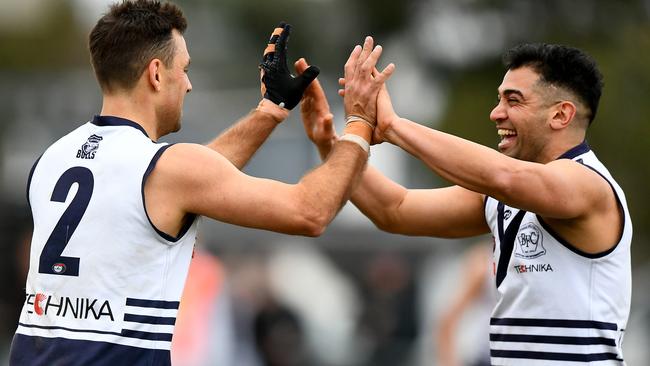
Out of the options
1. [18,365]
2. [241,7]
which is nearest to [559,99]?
[18,365]

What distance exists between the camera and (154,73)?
6.50 metres

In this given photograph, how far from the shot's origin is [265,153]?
19.4 metres

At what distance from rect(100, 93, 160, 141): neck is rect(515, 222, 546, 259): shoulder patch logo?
2136 millimetres

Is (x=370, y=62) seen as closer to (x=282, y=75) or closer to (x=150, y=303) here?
(x=282, y=75)

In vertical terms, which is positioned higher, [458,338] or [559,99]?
[559,99]

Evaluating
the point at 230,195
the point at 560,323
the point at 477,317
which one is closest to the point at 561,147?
the point at 560,323

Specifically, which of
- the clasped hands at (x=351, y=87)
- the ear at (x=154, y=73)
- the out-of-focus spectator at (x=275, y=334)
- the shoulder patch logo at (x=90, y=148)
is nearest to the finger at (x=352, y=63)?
the clasped hands at (x=351, y=87)

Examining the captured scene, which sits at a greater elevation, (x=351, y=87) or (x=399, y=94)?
(x=399, y=94)

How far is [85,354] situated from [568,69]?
10.3 ft

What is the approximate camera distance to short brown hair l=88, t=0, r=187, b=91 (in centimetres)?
648

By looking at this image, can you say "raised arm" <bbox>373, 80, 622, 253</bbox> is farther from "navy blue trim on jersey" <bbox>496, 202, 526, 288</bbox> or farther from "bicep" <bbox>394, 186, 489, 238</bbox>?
"bicep" <bbox>394, 186, 489, 238</bbox>

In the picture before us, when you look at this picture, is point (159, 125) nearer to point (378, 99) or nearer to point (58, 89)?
point (378, 99)

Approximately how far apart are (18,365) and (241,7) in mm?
38580

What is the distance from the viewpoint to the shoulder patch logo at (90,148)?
20.8 feet
